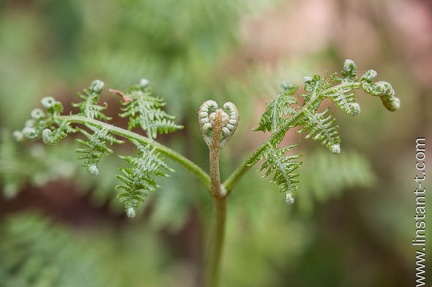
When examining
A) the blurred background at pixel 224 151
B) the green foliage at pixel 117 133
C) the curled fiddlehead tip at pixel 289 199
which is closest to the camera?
the curled fiddlehead tip at pixel 289 199

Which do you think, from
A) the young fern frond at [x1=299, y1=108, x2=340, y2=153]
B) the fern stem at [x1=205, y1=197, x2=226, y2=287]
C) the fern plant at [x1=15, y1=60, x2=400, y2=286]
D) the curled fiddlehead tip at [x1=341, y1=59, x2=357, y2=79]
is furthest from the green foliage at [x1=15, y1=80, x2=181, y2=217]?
the curled fiddlehead tip at [x1=341, y1=59, x2=357, y2=79]

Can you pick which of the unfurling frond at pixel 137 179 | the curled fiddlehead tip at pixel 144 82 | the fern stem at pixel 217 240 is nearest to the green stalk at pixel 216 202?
the fern stem at pixel 217 240

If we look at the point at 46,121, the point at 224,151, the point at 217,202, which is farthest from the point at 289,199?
the point at 224,151

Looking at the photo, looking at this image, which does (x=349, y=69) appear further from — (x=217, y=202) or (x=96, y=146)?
(x=96, y=146)

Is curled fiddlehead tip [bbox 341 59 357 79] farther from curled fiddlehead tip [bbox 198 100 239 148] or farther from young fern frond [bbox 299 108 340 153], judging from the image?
curled fiddlehead tip [bbox 198 100 239 148]

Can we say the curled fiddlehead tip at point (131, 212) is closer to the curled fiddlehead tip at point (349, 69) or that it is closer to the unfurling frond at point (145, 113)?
the unfurling frond at point (145, 113)

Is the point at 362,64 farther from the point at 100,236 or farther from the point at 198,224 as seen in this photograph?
the point at 100,236
